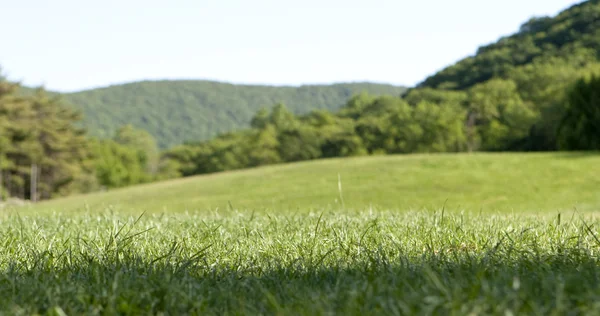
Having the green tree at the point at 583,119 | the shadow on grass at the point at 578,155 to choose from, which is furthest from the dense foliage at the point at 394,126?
the shadow on grass at the point at 578,155

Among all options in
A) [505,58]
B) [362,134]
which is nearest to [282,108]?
[362,134]

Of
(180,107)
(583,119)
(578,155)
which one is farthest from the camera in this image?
(180,107)

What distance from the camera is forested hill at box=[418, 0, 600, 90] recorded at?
96250 mm

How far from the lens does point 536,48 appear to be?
103375 mm

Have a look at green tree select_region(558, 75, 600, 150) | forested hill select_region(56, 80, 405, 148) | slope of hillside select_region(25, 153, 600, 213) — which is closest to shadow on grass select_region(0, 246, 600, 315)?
slope of hillside select_region(25, 153, 600, 213)

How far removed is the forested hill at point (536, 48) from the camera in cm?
9625

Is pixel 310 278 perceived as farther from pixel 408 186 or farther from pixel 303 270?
pixel 408 186

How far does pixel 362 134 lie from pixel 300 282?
85.5m

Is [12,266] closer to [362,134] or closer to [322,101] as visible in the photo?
[362,134]

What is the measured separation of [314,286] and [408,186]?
20048mm

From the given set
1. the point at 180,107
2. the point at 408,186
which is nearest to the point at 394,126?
the point at 408,186

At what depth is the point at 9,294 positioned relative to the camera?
1.98 m

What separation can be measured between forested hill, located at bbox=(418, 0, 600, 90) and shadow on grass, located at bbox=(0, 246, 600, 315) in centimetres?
9908

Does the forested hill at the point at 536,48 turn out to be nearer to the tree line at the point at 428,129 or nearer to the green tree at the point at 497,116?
the tree line at the point at 428,129
